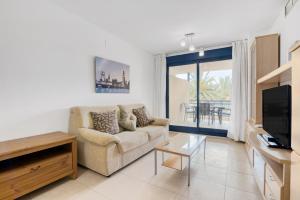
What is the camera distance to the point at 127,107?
3262 millimetres

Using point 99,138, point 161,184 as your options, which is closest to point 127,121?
point 99,138

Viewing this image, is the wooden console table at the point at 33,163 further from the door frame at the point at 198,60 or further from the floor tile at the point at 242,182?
the door frame at the point at 198,60

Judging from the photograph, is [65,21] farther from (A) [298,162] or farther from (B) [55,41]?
(A) [298,162]

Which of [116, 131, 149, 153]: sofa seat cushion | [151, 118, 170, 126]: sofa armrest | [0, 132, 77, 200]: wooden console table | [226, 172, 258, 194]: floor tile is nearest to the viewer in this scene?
[0, 132, 77, 200]: wooden console table

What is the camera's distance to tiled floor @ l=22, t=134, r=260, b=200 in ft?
5.62

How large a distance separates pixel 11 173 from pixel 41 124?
0.75 metres

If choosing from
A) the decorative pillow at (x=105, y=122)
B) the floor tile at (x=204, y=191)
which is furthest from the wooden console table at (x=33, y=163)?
the floor tile at (x=204, y=191)

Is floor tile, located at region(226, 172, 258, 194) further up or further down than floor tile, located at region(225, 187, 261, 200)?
further up

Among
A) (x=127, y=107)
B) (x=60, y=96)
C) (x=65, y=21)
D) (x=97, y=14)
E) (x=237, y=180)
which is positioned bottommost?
(x=237, y=180)

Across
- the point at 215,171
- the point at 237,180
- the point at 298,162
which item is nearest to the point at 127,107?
the point at 215,171

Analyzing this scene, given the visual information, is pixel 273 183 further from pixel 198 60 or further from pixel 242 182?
pixel 198 60

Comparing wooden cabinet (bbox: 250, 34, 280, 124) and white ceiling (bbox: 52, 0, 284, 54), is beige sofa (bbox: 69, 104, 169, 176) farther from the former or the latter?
wooden cabinet (bbox: 250, 34, 280, 124)

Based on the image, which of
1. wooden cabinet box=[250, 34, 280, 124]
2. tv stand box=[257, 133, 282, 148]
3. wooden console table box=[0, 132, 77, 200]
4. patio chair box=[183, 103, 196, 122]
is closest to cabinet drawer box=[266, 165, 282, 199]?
tv stand box=[257, 133, 282, 148]

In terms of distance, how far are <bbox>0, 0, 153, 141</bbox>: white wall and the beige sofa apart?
0.88ft
